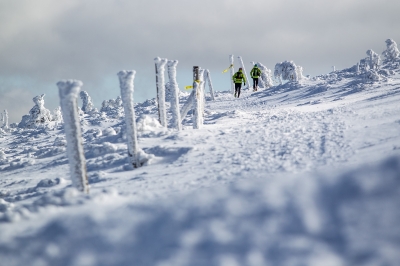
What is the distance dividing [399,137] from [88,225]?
3977 millimetres

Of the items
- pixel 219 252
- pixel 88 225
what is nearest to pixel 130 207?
pixel 88 225

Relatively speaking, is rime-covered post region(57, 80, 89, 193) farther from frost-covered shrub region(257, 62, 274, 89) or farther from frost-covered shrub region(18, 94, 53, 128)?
frost-covered shrub region(257, 62, 274, 89)

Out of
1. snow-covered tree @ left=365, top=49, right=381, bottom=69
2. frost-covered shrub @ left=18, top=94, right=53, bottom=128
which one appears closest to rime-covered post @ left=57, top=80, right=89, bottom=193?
frost-covered shrub @ left=18, top=94, right=53, bottom=128

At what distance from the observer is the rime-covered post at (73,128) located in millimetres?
3885

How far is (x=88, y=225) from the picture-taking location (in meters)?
2.81

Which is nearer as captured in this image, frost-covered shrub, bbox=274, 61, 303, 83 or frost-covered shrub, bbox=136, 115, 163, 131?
frost-covered shrub, bbox=136, 115, 163, 131

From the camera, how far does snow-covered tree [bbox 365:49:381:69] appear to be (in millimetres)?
24569

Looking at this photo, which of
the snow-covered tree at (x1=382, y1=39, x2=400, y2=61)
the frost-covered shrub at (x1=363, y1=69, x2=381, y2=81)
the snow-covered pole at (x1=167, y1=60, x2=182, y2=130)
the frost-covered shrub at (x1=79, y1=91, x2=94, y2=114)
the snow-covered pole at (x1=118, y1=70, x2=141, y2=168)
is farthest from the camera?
the frost-covered shrub at (x1=79, y1=91, x2=94, y2=114)

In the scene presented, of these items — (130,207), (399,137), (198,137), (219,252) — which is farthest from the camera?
(198,137)

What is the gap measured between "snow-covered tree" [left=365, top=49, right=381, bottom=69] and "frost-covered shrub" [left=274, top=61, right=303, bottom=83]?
16.9 ft

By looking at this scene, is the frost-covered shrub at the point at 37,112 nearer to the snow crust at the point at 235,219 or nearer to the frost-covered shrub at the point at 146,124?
the frost-covered shrub at the point at 146,124

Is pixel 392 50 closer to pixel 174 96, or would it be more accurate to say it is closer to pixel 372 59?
pixel 372 59

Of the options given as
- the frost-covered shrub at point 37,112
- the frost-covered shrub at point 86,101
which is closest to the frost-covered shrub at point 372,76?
the frost-covered shrub at point 37,112

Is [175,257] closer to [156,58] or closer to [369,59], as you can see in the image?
[156,58]
